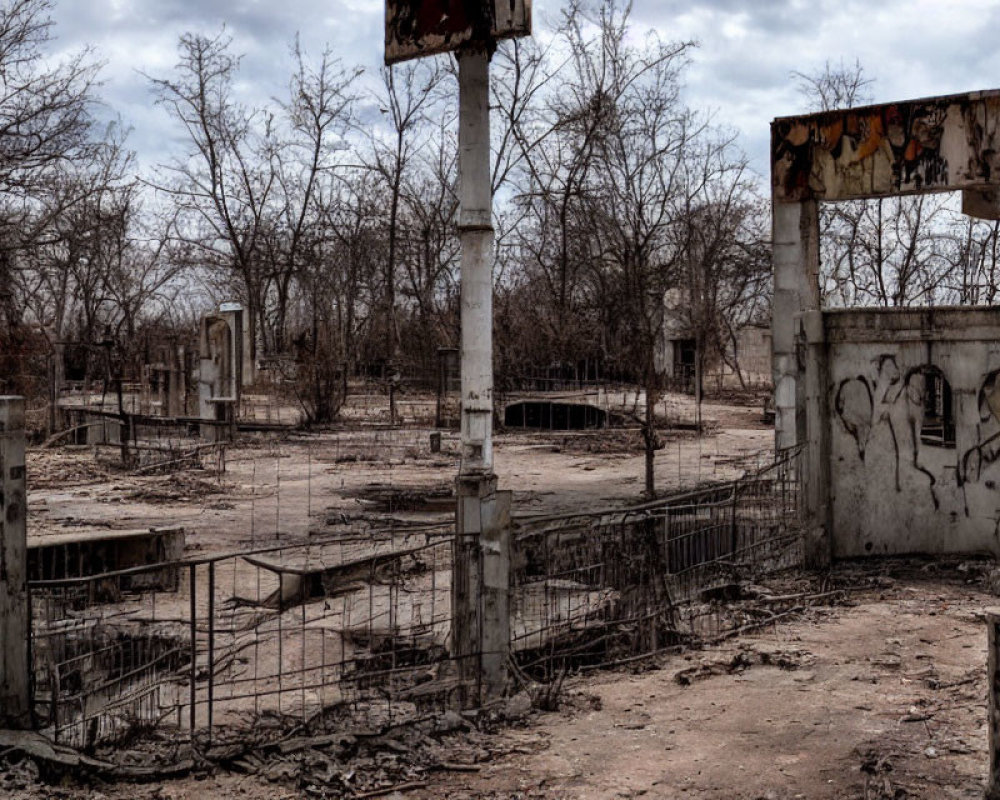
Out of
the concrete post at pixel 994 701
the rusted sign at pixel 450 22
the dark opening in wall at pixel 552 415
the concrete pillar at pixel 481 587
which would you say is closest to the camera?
the concrete post at pixel 994 701

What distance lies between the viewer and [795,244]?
13250 mm

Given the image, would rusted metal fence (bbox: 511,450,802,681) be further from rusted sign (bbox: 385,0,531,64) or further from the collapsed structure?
rusted sign (bbox: 385,0,531,64)

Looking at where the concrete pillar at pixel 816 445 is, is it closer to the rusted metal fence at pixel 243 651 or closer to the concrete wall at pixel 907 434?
the concrete wall at pixel 907 434

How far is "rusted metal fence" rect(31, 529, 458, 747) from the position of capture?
569cm

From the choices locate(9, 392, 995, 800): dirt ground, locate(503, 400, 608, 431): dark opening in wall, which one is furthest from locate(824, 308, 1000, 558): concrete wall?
locate(503, 400, 608, 431): dark opening in wall

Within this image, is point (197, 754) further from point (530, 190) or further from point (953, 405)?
point (530, 190)

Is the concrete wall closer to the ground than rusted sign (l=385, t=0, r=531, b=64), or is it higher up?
closer to the ground

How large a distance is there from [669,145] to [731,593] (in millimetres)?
23100

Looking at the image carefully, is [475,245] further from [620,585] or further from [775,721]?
[775,721]

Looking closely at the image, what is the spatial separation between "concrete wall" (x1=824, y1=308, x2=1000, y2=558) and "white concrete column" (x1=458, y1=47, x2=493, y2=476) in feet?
16.0

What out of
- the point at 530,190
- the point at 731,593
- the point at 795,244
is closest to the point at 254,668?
the point at 731,593

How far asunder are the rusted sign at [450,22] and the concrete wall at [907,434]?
17.4ft

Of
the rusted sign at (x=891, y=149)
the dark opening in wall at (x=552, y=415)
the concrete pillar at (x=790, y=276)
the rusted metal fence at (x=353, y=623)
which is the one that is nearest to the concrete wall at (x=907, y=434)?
the rusted metal fence at (x=353, y=623)

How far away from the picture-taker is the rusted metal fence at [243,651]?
5.69m
